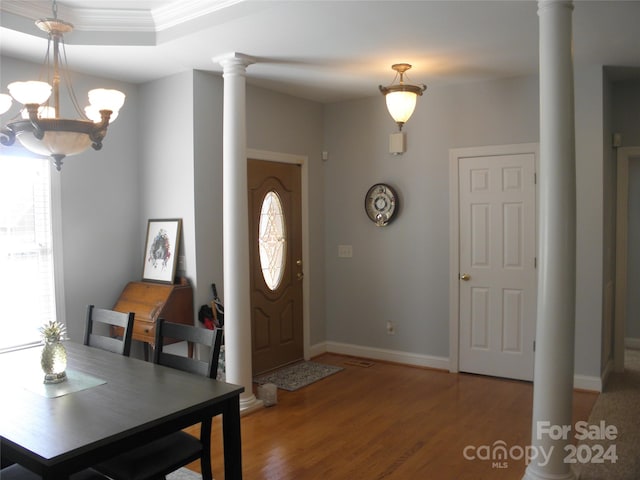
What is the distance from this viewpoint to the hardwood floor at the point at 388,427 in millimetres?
3102

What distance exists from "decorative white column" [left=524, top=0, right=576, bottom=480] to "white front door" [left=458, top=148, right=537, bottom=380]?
1.99m

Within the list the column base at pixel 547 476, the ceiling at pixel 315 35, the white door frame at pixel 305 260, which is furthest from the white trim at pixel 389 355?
the ceiling at pixel 315 35

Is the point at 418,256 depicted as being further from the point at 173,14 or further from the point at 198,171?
the point at 173,14

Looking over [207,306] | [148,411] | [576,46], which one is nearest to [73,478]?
[148,411]

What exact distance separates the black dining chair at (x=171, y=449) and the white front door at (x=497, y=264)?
9.67 feet

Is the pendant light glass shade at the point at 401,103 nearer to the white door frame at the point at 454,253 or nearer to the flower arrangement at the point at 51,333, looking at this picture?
the white door frame at the point at 454,253

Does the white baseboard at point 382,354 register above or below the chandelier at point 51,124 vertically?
below

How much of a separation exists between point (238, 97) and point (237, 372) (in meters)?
2.03

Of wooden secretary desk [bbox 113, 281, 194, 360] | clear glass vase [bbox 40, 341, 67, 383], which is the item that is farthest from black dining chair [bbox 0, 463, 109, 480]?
wooden secretary desk [bbox 113, 281, 194, 360]

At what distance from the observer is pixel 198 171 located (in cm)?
426

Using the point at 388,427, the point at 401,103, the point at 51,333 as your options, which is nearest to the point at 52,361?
the point at 51,333

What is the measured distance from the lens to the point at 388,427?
3703 millimetres

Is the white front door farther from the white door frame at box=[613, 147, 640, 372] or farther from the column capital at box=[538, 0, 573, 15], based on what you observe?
the column capital at box=[538, 0, 573, 15]

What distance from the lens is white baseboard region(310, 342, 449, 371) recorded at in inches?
200
